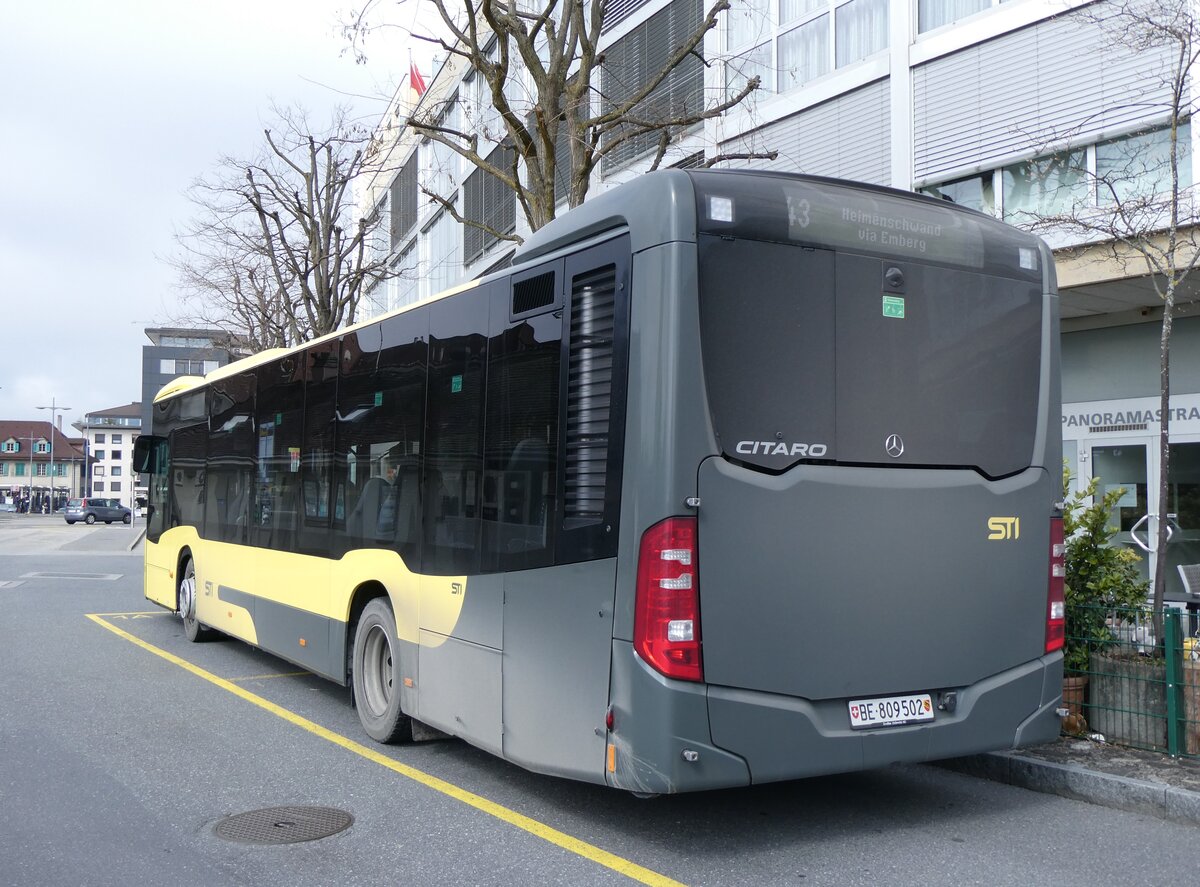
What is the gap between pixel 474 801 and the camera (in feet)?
19.5

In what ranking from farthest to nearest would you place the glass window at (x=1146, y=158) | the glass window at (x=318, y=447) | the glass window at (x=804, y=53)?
1. the glass window at (x=804, y=53)
2. the glass window at (x=1146, y=158)
3. the glass window at (x=318, y=447)

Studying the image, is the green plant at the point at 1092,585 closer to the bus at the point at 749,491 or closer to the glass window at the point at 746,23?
the bus at the point at 749,491

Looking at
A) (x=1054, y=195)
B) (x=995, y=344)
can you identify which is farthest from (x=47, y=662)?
(x=1054, y=195)

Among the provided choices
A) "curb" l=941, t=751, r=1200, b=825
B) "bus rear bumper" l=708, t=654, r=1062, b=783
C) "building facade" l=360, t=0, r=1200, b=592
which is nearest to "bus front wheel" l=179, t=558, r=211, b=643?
"building facade" l=360, t=0, r=1200, b=592

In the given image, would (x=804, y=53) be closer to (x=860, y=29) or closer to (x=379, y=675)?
(x=860, y=29)

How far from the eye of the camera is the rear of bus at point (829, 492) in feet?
15.4

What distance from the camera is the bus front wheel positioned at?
12.4m

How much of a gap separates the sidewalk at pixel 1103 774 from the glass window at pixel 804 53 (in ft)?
39.0

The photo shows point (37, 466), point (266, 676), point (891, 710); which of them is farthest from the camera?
point (37, 466)

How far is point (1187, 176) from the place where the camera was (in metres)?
11.8

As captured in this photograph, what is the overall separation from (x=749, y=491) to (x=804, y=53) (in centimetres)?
1358

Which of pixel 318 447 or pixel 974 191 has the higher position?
pixel 974 191

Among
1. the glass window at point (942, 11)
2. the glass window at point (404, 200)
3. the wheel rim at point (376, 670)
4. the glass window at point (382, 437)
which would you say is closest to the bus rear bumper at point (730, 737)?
the glass window at point (382, 437)

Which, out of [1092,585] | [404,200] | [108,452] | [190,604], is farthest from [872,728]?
[108,452]
